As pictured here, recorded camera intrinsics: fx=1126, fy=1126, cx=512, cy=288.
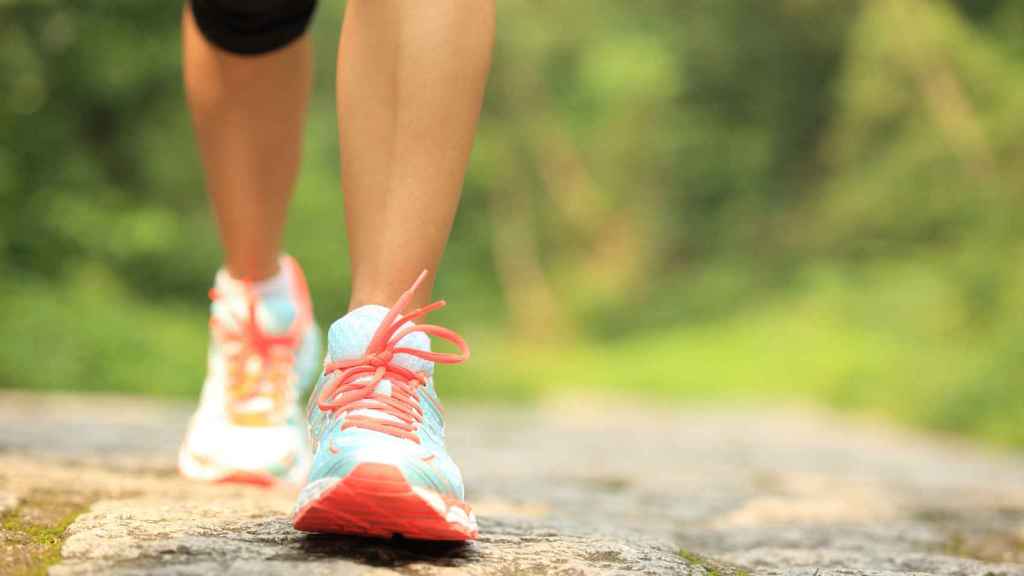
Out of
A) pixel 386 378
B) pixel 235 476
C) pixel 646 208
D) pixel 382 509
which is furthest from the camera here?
pixel 646 208

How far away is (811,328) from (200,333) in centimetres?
669

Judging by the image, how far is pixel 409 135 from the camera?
1284 mm

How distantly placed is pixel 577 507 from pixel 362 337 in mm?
983

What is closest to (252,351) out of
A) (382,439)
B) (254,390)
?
(254,390)

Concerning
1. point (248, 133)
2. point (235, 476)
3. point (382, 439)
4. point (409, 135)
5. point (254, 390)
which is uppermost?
point (248, 133)

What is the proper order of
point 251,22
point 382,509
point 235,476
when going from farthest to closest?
point 235,476, point 251,22, point 382,509

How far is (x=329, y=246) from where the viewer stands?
9.23 m

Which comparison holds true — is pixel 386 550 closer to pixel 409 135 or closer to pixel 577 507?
pixel 409 135

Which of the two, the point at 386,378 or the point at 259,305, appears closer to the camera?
the point at 386,378

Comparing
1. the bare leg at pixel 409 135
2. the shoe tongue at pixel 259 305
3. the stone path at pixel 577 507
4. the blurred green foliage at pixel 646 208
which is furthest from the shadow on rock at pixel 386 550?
the blurred green foliage at pixel 646 208

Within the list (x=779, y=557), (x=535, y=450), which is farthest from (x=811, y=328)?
(x=779, y=557)

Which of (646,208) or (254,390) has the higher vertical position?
(646,208)

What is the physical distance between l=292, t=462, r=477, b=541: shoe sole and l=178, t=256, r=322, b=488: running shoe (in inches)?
26.8

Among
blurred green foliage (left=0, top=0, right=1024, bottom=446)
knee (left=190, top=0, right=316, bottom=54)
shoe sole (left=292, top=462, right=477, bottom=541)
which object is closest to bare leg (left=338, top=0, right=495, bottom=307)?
shoe sole (left=292, top=462, right=477, bottom=541)
